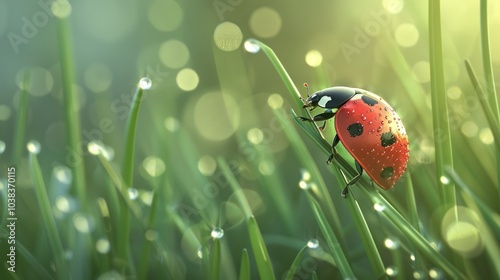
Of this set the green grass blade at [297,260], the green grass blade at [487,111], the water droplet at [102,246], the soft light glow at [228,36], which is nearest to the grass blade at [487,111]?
the green grass blade at [487,111]

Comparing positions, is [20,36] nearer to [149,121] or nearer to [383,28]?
[149,121]

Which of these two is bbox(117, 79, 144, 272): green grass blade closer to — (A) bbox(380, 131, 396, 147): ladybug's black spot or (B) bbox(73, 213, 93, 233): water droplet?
(B) bbox(73, 213, 93, 233): water droplet

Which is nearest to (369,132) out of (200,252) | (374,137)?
(374,137)

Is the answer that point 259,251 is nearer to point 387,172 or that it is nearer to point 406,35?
point 387,172


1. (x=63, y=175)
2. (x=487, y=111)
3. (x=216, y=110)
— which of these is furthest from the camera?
(x=216, y=110)

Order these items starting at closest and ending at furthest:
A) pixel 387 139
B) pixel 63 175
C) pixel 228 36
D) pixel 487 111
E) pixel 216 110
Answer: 1. pixel 487 111
2. pixel 387 139
3. pixel 63 175
4. pixel 216 110
5. pixel 228 36

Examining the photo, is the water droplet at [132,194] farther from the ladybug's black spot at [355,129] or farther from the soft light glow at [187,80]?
the soft light glow at [187,80]
